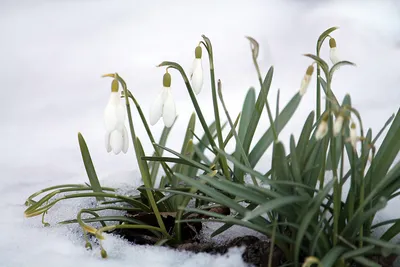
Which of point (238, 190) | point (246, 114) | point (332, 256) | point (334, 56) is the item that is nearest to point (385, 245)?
point (332, 256)

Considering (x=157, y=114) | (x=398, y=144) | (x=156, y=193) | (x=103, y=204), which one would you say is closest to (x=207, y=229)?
(x=156, y=193)

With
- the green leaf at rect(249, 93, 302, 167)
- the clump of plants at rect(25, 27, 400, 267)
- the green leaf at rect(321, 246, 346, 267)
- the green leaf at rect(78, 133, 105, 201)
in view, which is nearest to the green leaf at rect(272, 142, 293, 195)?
the clump of plants at rect(25, 27, 400, 267)

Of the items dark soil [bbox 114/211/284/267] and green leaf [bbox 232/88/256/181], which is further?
green leaf [bbox 232/88/256/181]

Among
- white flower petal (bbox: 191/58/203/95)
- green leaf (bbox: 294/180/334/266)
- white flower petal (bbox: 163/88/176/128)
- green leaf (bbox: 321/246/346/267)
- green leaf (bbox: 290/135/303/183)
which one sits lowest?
green leaf (bbox: 321/246/346/267)

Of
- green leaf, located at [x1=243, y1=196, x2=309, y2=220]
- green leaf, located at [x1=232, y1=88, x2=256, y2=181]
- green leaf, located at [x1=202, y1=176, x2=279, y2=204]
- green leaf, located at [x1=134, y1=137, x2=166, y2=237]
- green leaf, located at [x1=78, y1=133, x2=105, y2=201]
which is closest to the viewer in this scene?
green leaf, located at [x1=243, y1=196, x2=309, y2=220]

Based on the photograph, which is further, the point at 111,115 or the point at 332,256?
the point at 111,115

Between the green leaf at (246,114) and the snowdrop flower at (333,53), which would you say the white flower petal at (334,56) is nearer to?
the snowdrop flower at (333,53)

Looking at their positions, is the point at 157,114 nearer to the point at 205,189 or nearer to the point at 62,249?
the point at 205,189

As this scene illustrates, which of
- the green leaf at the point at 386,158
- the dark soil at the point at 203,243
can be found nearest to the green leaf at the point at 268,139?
the dark soil at the point at 203,243

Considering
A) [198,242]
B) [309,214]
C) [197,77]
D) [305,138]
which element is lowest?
[198,242]

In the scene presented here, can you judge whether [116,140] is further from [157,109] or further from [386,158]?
[386,158]

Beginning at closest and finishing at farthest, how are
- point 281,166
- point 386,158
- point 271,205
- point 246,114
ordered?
point 271,205, point 281,166, point 386,158, point 246,114

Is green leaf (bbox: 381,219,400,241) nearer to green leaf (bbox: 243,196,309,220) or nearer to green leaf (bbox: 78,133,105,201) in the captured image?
green leaf (bbox: 243,196,309,220)

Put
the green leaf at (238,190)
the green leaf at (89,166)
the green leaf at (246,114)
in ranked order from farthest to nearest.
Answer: the green leaf at (246,114) < the green leaf at (89,166) < the green leaf at (238,190)
